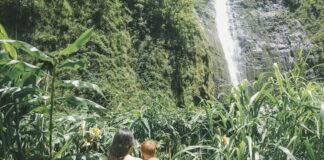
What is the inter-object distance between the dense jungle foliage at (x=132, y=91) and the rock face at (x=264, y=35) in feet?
8.35

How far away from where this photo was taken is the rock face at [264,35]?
1681 centimetres

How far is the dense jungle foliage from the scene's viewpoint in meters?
2.70

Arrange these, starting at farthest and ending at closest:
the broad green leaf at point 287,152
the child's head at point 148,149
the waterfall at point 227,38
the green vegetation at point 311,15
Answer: the green vegetation at point 311,15
the waterfall at point 227,38
the child's head at point 148,149
the broad green leaf at point 287,152

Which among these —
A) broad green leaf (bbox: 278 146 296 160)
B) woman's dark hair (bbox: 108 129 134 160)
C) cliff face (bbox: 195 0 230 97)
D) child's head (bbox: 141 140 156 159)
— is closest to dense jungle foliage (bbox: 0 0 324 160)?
broad green leaf (bbox: 278 146 296 160)

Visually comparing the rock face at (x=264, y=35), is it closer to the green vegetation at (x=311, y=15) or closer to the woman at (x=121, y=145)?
the green vegetation at (x=311, y=15)

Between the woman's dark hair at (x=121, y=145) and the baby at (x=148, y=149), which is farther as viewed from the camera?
the baby at (x=148, y=149)

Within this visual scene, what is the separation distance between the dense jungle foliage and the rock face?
100 inches

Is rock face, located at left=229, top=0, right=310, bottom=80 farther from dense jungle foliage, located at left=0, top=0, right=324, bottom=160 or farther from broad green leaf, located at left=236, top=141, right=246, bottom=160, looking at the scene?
broad green leaf, located at left=236, top=141, right=246, bottom=160

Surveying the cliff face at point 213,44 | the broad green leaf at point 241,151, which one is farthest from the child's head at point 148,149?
the cliff face at point 213,44

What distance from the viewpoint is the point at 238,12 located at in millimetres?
19000

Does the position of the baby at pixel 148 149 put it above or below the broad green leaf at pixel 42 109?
below

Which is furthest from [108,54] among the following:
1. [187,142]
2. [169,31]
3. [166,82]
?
[187,142]

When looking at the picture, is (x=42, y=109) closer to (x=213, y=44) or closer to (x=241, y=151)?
(x=241, y=151)

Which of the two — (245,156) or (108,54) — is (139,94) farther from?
(245,156)
